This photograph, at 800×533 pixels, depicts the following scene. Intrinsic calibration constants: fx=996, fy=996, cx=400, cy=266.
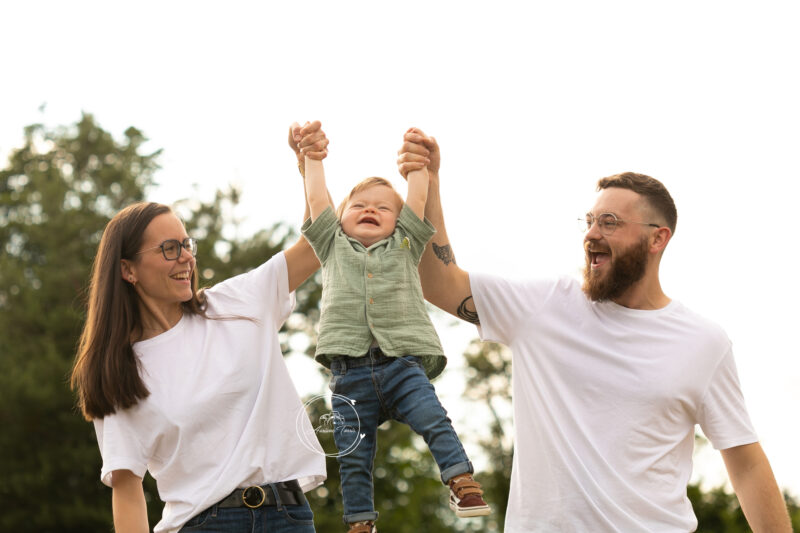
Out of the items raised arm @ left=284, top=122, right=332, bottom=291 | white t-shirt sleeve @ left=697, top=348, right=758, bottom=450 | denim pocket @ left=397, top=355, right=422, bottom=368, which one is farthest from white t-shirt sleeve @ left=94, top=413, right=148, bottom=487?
white t-shirt sleeve @ left=697, top=348, right=758, bottom=450

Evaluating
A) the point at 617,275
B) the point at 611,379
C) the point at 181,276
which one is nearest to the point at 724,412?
the point at 611,379

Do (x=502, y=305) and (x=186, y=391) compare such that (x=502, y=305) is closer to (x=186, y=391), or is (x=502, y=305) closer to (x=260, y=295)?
(x=260, y=295)

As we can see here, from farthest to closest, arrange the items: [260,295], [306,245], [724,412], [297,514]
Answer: [724,412]
[306,245]
[260,295]
[297,514]

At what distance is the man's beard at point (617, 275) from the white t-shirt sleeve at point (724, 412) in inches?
23.8

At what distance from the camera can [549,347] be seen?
16.5 ft

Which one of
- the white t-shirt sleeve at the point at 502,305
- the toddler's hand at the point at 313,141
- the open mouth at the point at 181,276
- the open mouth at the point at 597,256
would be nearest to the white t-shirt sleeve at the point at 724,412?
the open mouth at the point at 597,256

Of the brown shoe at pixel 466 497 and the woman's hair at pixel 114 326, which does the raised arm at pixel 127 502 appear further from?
the brown shoe at pixel 466 497

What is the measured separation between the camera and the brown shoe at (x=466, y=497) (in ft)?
13.9

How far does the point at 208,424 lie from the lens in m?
4.38

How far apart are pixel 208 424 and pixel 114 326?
0.63m

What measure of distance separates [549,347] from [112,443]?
7.05 feet

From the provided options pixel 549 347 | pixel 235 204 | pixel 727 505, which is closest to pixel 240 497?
pixel 549 347

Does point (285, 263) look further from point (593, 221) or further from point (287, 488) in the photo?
point (593, 221)

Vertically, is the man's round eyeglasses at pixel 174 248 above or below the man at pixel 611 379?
above
